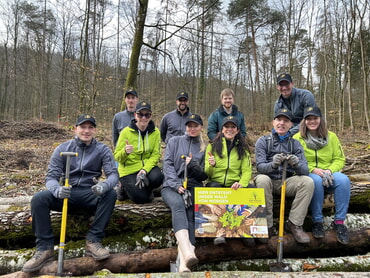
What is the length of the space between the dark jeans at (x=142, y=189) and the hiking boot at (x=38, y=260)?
1.36 meters

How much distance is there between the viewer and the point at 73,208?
3586 mm

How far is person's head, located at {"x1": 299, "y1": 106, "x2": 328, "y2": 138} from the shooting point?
13.3 ft

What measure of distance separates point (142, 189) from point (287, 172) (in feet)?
8.02

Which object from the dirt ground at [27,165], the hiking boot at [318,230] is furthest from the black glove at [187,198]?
the dirt ground at [27,165]

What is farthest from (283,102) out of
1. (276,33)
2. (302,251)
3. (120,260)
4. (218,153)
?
(276,33)

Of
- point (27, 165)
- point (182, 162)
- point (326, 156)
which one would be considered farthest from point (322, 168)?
point (27, 165)

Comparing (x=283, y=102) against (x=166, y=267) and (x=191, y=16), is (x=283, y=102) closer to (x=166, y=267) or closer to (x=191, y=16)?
(x=166, y=267)

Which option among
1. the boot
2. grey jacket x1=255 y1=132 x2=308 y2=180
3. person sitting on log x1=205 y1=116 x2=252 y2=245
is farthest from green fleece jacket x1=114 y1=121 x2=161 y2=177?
grey jacket x1=255 y1=132 x2=308 y2=180

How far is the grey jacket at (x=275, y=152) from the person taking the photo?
3.86 m

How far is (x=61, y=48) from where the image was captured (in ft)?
74.8

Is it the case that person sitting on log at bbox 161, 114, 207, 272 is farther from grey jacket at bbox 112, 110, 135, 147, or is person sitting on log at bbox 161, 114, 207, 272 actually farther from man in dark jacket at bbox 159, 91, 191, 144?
grey jacket at bbox 112, 110, 135, 147

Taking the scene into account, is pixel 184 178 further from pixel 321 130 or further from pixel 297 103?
pixel 297 103

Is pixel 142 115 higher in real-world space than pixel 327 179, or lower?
higher

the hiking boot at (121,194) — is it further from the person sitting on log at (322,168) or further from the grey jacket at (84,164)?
the person sitting on log at (322,168)
